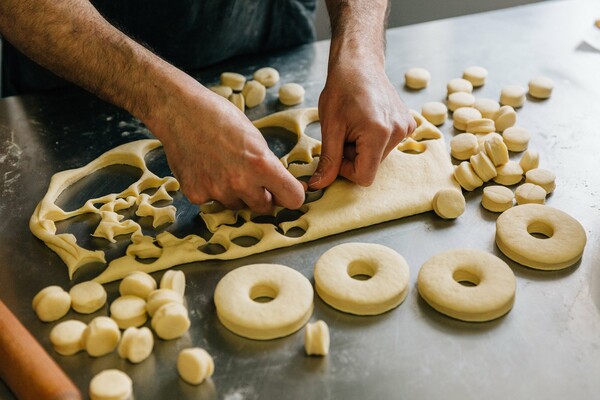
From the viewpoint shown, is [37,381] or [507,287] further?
[507,287]

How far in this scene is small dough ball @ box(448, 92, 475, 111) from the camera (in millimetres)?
2235

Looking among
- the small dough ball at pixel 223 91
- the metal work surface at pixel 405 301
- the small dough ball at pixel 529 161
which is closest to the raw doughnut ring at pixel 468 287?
the metal work surface at pixel 405 301

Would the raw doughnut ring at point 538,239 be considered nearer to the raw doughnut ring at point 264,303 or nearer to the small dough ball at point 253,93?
the raw doughnut ring at point 264,303

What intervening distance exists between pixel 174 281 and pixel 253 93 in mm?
933

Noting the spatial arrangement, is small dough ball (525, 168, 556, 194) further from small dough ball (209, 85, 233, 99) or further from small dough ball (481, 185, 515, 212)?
small dough ball (209, 85, 233, 99)

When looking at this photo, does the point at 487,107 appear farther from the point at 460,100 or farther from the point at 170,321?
the point at 170,321

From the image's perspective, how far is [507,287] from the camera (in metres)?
1.50

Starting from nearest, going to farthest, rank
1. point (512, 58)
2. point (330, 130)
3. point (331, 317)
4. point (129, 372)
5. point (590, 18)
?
point (129, 372), point (331, 317), point (330, 130), point (512, 58), point (590, 18)

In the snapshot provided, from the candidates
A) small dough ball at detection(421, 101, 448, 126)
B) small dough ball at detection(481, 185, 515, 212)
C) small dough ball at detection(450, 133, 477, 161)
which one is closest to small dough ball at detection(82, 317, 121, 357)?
small dough ball at detection(481, 185, 515, 212)

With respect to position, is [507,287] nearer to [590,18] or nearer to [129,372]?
[129,372]

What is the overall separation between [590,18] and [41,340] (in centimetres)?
242

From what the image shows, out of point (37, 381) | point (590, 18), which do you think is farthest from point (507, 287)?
point (590, 18)

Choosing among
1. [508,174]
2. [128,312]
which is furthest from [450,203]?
[128,312]

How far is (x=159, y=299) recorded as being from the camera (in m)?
1.47
